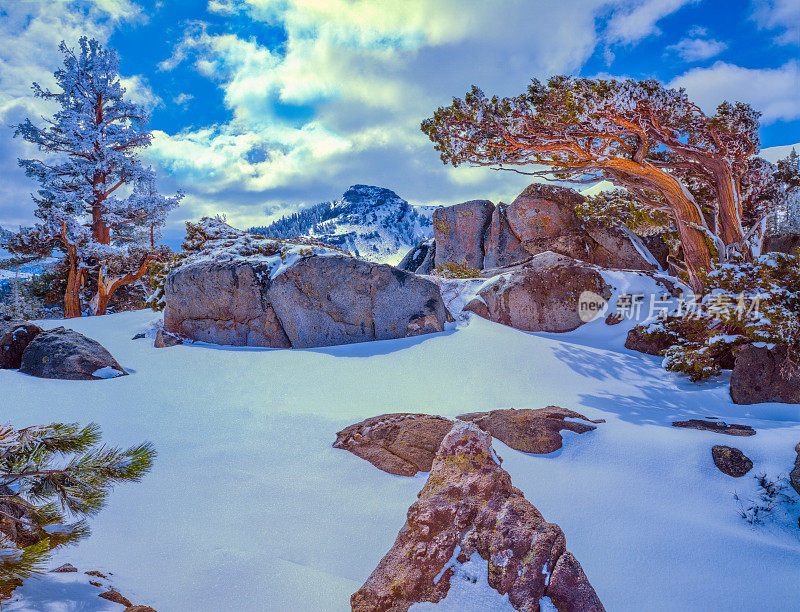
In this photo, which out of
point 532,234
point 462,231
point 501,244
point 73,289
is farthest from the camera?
point 73,289

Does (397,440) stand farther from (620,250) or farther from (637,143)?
(620,250)

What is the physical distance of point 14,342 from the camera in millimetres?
6207

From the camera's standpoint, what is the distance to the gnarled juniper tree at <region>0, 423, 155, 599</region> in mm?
1833

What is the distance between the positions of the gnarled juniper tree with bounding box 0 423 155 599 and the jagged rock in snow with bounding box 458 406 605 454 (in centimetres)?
321

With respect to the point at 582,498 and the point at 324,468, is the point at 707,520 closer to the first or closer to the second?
the point at 582,498

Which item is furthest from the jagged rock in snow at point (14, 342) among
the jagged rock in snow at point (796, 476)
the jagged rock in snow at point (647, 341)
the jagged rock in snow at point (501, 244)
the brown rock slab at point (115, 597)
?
the jagged rock in snow at point (501, 244)

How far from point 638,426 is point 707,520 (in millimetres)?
1522

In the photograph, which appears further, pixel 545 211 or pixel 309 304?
pixel 545 211

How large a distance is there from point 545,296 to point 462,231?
6658 mm

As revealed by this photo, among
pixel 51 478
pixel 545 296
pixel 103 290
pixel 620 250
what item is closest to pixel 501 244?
pixel 620 250

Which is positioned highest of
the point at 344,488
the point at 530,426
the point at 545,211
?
the point at 545,211

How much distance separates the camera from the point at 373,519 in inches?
114

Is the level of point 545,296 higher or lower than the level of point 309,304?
higher

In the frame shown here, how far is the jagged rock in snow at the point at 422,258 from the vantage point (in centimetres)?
1747
